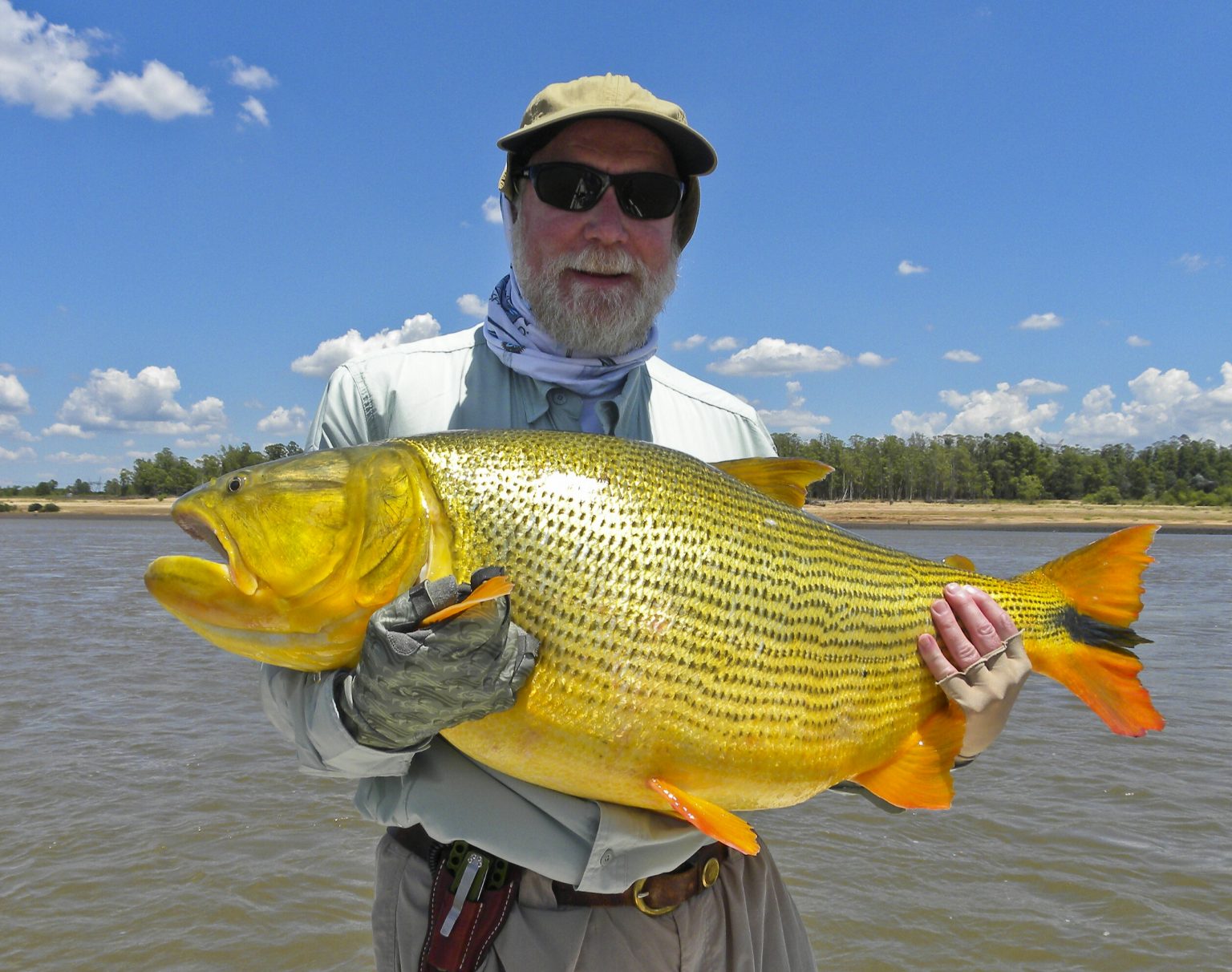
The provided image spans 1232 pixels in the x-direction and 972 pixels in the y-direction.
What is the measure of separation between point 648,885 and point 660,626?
34.6 inches

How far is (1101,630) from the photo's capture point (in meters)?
3.13

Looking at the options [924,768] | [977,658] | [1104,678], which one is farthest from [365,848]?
[1104,678]

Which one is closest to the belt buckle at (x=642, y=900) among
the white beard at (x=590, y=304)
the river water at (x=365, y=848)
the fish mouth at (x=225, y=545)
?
the fish mouth at (x=225, y=545)

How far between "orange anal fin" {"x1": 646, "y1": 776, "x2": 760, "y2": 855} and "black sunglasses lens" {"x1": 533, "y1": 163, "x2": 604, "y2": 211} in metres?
1.96

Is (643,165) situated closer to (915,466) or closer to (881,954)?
(881,954)

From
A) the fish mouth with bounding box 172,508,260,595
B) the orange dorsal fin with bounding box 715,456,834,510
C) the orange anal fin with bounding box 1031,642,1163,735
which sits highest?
the orange dorsal fin with bounding box 715,456,834,510

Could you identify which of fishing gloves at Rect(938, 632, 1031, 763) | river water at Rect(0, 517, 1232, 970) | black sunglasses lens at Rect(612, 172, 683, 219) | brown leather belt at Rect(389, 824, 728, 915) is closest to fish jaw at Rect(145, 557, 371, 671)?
brown leather belt at Rect(389, 824, 728, 915)

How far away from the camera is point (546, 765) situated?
2086 mm

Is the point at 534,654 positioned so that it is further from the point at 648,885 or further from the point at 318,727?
the point at 648,885

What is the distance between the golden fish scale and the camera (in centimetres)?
207

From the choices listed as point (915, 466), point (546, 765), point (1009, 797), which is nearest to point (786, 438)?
point (915, 466)

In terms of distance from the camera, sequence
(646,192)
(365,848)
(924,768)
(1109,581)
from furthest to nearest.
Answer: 1. (365,848)
2. (1109,581)
3. (646,192)
4. (924,768)

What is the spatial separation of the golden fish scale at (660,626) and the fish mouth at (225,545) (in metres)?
0.50

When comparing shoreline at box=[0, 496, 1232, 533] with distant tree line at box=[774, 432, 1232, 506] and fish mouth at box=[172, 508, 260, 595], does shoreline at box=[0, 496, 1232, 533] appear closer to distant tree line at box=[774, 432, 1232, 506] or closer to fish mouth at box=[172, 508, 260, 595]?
distant tree line at box=[774, 432, 1232, 506]
